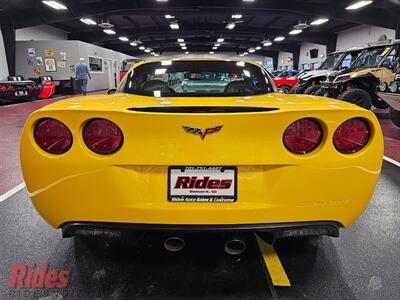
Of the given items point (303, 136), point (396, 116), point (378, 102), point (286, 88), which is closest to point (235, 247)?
point (303, 136)

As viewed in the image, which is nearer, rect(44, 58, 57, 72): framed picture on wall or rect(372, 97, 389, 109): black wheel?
rect(372, 97, 389, 109): black wheel

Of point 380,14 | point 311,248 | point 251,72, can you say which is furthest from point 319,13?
point 311,248

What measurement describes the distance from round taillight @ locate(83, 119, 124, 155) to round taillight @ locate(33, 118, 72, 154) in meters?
0.09

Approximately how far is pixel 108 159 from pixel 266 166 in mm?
690

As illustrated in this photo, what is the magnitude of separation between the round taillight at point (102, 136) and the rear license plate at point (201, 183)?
10.7 inches

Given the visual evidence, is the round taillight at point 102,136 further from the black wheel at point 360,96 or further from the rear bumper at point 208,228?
the black wheel at point 360,96

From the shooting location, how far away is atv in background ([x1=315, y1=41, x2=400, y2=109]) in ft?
23.6

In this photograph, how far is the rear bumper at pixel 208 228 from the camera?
138 centimetres

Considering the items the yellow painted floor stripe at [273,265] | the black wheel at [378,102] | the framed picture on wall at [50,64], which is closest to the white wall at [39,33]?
the framed picture on wall at [50,64]

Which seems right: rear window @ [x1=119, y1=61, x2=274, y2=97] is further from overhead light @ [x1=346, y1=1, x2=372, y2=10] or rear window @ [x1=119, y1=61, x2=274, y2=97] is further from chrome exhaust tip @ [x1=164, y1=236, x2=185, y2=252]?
overhead light @ [x1=346, y1=1, x2=372, y2=10]

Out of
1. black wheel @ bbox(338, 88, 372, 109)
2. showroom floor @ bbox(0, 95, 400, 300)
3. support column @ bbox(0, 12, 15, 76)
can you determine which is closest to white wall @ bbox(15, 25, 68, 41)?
support column @ bbox(0, 12, 15, 76)

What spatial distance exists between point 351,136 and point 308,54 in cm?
2895

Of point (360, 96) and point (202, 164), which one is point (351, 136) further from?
point (360, 96)

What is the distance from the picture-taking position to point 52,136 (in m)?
1.39
